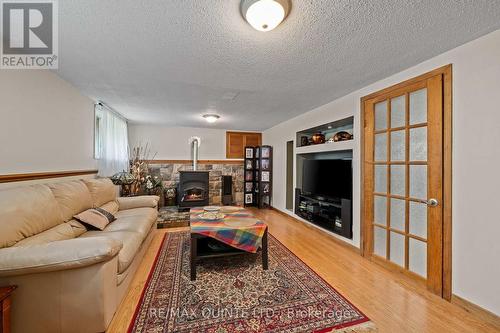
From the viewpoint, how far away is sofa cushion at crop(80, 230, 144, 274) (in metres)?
1.69

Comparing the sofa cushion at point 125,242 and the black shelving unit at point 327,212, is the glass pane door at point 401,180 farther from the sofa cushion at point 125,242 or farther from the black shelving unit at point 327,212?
the sofa cushion at point 125,242

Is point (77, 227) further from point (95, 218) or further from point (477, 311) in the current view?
point (477, 311)

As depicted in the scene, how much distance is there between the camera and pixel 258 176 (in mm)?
5734

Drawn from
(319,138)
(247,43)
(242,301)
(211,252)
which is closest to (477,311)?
(242,301)

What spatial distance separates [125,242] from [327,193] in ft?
9.57

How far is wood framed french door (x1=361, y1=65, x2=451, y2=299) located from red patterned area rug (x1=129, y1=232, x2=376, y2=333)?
945mm

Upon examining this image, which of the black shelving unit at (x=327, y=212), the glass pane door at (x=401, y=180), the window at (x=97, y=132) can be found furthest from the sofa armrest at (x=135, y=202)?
the glass pane door at (x=401, y=180)

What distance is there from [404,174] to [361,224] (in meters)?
0.88

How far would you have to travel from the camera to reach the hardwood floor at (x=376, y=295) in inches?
59.9

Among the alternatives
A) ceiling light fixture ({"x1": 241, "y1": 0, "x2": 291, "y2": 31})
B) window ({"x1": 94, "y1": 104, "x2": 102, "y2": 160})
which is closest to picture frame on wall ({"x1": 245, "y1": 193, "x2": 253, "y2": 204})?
window ({"x1": 94, "y1": 104, "x2": 102, "y2": 160})

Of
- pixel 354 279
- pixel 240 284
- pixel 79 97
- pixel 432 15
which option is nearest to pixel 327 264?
pixel 354 279

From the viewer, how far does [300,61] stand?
200 centimetres

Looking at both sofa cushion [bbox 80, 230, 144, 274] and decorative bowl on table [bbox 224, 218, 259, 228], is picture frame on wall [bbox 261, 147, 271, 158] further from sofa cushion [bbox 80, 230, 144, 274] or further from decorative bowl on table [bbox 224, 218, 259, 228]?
sofa cushion [bbox 80, 230, 144, 274]

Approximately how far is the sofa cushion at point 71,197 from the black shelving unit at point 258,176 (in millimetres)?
3888
